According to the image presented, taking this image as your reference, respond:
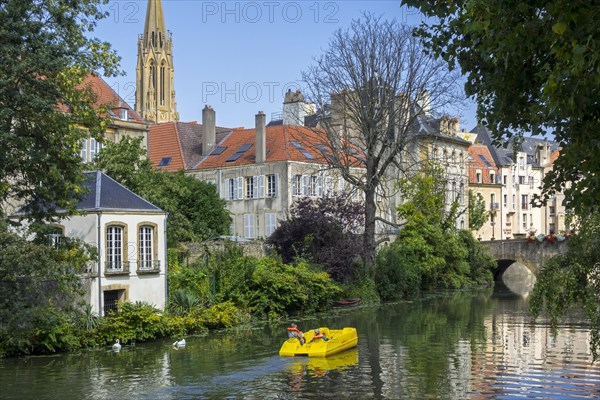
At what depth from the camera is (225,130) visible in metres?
67.6

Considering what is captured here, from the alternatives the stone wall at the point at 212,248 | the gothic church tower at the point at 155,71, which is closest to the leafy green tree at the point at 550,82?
the stone wall at the point at 212,248

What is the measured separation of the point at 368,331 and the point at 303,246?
42.0 feet

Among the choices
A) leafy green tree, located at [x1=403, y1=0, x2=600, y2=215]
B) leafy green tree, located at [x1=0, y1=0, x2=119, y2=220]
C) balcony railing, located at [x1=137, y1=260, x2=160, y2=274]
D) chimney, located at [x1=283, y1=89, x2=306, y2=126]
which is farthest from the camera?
chimney, located at [x1=283, y1=89, x2=306, y2=126]

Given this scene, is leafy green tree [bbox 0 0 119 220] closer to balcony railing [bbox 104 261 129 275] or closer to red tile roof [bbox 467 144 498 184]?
balcony railing [bbox 104 261 129 275]

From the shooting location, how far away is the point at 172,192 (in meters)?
51.8

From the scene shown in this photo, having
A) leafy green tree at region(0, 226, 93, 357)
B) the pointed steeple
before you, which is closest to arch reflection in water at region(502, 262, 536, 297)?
leafy green tree at region(0, 226, 93, 357)

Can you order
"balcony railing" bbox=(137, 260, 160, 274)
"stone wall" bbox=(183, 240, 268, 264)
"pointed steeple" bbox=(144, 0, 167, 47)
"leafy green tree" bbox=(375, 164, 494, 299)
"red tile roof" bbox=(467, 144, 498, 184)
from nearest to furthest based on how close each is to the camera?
1. "balcony railing" bbox=(137, 260, 160, 274)
2. "stone wall" bbox=(183, 240, 268, 264)
3. "leafy green tree" bbox=(375, 164, 494, 299)
4. "red tile roof" bbox=(467, 144, 498, 184)
5. "pointed steeple" bbox=(144, 0, 167, 47)

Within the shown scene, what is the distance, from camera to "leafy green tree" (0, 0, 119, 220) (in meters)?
21.5

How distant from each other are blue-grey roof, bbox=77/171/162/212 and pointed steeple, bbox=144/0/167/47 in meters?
90.5

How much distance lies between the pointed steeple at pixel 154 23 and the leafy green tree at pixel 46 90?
338 feet

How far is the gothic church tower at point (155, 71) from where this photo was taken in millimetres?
123250

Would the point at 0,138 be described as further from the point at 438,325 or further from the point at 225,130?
the point at 225,130

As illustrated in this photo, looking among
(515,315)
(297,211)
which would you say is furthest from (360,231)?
(515,315)

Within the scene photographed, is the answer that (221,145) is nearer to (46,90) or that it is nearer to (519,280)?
(519,280)
